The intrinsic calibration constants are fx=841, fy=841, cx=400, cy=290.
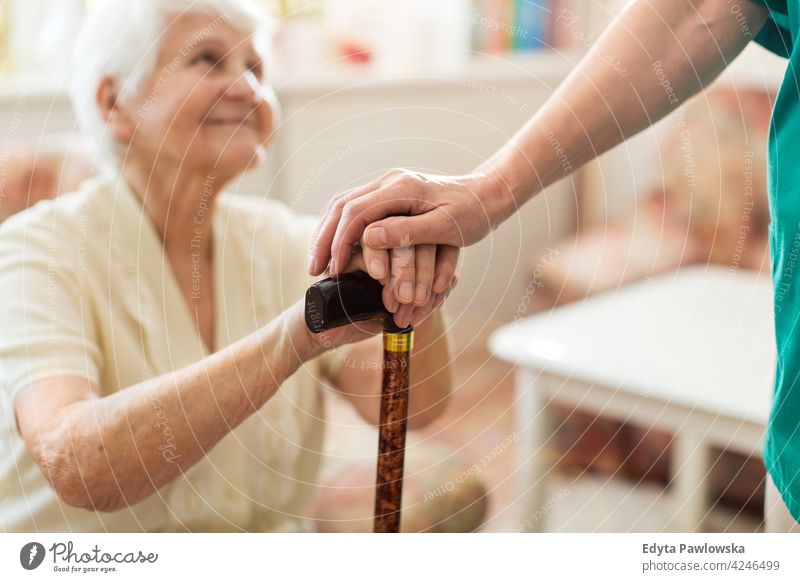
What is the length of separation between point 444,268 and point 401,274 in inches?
1.7

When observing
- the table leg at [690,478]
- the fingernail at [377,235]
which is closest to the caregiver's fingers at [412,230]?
the fingernail at [377,235]

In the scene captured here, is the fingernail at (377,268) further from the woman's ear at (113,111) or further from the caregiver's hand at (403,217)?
the woman's ear at (113,111)

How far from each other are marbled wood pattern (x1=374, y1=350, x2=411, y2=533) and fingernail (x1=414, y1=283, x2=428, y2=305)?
0.05m

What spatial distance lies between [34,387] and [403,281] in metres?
0.34

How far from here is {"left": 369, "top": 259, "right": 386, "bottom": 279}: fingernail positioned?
0.63 m

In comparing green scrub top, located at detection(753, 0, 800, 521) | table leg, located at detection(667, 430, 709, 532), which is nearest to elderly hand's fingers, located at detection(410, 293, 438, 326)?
green scrub top, located at detection(753, 0, 800, 521)

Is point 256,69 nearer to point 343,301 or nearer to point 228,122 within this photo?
point 228,122

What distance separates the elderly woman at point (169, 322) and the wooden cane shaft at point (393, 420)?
1.1 inches

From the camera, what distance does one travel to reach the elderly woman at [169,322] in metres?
0.69

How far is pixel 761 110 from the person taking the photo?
229 centimetres

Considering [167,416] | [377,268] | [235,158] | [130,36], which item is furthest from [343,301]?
[130,36]

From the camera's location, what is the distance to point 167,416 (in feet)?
2.24
